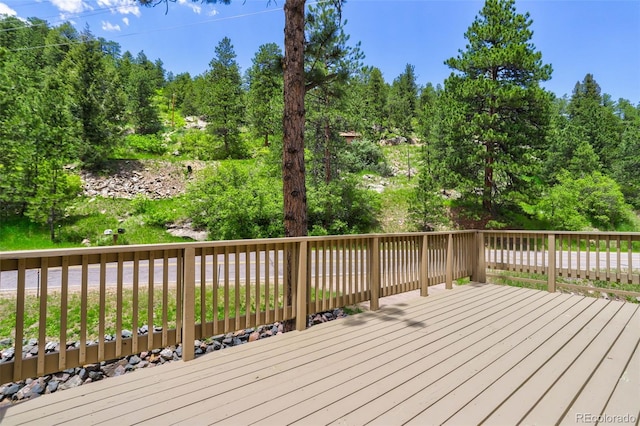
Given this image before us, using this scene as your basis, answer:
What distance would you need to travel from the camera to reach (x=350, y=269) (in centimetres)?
388

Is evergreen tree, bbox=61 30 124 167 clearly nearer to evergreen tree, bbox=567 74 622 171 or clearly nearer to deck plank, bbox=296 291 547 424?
deck plank, bbox=296 291 547 424

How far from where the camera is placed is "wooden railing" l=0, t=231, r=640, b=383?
2.06 metres

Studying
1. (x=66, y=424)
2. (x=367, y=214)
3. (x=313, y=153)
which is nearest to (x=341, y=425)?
(x=66, y=424)

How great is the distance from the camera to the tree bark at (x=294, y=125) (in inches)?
164

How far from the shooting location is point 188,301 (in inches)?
103

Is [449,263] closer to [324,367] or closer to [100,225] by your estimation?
[324,367]

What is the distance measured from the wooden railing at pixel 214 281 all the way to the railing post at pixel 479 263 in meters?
0.02

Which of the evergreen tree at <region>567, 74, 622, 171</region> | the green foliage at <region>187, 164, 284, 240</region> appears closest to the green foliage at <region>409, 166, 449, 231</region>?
the green foliage at <region>187, 164, 284, 240</region>

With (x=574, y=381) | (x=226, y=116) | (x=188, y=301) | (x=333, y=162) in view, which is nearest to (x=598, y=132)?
(x=333, y=162)

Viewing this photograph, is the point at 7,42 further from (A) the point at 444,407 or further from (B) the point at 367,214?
(A) the point at 444,407

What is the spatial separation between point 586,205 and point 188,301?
1900 centimetres

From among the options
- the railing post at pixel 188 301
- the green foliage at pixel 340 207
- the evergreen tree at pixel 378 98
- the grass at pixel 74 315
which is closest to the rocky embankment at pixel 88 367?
the grass at pixel 74 315

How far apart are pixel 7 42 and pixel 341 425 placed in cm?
3717

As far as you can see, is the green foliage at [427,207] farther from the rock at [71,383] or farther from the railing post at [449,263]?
the rock at [71,383]
